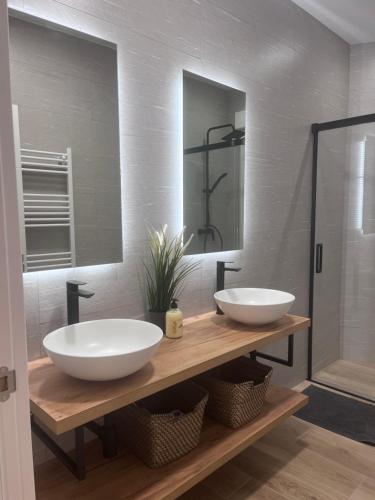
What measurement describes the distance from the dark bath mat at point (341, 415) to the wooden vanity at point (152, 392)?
0.68 metres

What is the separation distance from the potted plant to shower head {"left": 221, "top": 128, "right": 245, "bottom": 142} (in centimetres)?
75

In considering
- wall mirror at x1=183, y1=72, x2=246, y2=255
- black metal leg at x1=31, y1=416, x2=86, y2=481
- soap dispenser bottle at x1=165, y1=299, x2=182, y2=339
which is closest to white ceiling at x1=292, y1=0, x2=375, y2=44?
wall mirror at x1=183, y1=72, x2=246, y2=255

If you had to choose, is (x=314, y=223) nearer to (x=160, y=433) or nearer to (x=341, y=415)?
(x=341, y=415)

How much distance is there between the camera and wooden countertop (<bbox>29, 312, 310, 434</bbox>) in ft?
4.02

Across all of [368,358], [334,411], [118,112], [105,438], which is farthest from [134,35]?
[368,358]

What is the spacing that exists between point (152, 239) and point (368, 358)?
2.57 m

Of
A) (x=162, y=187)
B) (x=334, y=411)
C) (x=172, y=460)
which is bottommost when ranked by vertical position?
(x=334, y=411)

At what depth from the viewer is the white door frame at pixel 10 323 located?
888mm

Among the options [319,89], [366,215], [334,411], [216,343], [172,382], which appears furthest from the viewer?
[366,215]

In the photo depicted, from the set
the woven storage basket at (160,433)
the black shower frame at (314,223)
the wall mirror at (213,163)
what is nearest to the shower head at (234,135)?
the wall mirror at (213,163)

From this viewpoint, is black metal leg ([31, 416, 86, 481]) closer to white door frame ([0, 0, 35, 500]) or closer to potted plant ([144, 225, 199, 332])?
white door frame ([0, 0, 35, 500])

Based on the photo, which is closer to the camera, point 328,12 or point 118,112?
point 118,112

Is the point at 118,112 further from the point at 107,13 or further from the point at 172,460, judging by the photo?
the point at 172,460

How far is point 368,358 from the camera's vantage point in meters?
3.51
